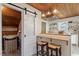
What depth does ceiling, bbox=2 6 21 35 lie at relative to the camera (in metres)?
1.77

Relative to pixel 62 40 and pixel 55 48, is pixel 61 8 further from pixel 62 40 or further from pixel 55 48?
pixel 55 48

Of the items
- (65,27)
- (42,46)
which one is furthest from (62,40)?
(42,46)

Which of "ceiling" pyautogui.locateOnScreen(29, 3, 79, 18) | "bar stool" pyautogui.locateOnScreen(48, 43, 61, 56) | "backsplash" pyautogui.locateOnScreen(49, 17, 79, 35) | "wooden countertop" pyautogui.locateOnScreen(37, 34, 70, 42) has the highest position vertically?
"ceiling" pyautogui.locateOnScreen(29, 3, 79, 18)

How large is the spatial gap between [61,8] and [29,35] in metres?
0.70

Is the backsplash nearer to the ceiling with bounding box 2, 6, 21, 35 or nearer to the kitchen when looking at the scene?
the kitchen

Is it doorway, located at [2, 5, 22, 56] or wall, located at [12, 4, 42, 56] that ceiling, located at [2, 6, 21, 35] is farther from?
wall, located at [12, 4, 42, 56]

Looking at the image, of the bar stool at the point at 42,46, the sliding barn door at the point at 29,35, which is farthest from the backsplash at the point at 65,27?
the sliding barn door at the point at 29,35

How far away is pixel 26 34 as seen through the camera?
1.89m

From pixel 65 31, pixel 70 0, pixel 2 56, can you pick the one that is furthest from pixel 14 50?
pixel 70 0

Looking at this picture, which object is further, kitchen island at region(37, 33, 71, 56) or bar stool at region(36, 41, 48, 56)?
bar stool at region(36, 41, 48, 56)

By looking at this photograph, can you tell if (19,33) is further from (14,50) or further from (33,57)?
(33,57)

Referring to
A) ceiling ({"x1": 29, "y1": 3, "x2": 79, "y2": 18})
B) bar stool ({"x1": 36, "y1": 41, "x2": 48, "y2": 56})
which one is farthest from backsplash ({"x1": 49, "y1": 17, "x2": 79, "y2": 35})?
bar stool ({"x1": 36, "y1": 41, "x2": 48, "y2": 56})

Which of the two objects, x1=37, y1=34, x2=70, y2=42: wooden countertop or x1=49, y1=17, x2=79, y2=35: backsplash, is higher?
x1=49, y1=17, x2=79, y2=35: backsplash

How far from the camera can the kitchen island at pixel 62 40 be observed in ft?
5.68
